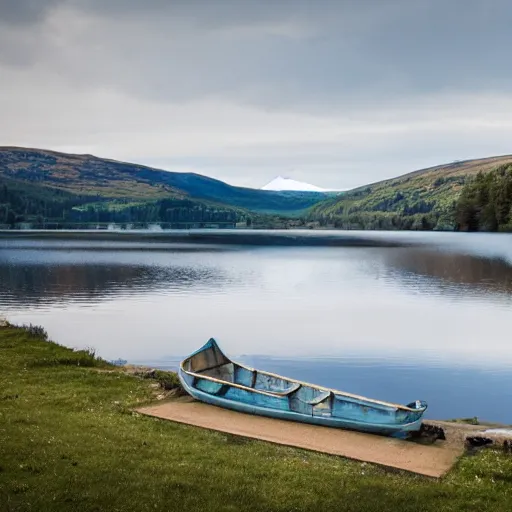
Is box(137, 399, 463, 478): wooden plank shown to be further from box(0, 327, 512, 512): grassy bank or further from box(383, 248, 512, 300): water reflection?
box(383, 248, 512, 300): water reflection

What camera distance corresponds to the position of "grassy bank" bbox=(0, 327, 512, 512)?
438 inches

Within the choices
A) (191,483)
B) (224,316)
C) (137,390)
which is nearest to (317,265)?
(224,316)

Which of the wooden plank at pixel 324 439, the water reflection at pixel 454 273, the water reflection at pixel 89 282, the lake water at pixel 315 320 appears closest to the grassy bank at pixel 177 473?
the wooden plank at pixel 324 439

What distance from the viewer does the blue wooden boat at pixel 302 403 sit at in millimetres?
16266

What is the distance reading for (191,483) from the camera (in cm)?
1199

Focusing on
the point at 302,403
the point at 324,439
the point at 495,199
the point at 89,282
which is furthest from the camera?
the point at 495,199

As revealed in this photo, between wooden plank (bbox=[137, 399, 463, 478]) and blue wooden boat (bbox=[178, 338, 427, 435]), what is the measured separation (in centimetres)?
22

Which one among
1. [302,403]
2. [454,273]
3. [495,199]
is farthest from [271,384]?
[495,199]

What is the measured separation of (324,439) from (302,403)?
66.4 inches

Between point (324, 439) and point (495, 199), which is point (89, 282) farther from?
point (495, 199)

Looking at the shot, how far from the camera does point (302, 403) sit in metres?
17.4

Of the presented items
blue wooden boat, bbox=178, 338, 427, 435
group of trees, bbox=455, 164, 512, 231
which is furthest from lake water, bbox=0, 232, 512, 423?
group of trees, bbox=455, 164, 512, 231

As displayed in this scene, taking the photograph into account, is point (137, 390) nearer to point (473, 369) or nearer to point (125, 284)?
point (473, 369)

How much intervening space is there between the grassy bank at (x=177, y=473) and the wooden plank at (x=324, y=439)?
0.50m
